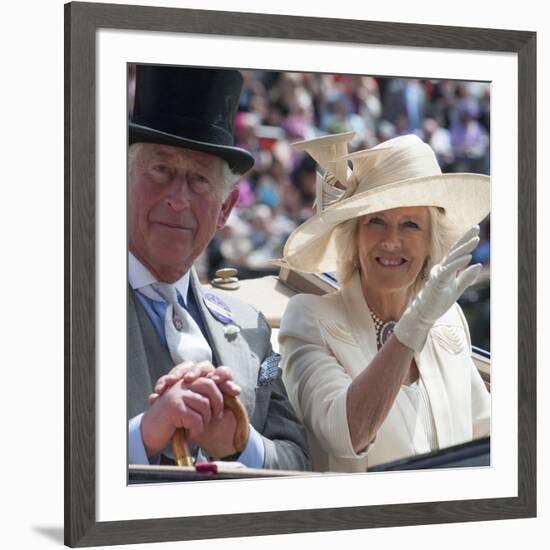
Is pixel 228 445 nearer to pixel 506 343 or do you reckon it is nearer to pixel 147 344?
pixel 147 344

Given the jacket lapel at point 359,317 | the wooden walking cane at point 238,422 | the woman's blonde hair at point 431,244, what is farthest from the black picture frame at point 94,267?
the jacket lapel at point 359,317

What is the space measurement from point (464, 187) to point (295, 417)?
1018mm

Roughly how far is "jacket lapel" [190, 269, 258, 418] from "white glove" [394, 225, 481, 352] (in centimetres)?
58

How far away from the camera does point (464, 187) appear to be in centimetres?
606

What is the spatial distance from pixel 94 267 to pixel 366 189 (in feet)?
3.40

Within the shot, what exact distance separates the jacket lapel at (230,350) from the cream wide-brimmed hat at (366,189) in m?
0.29

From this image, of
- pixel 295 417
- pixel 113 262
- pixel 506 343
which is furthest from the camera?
pixel 506 343

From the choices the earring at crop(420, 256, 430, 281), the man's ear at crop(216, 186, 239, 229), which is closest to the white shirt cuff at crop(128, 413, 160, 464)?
the man's ear at crop(216, 186, 239, 229)

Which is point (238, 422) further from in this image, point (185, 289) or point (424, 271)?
point (424, 271)

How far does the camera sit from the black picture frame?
540 cm

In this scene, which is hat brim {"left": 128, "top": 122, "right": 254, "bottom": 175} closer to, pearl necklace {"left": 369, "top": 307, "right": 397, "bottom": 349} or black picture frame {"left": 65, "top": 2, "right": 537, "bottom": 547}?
black picture frame {"left": 65, "top": 2, "right": 537, "bottom": 547}

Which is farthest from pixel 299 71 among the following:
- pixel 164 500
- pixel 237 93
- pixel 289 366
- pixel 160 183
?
pixel 164 500

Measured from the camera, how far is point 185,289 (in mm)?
5645

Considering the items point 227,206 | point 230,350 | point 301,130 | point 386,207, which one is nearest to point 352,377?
point 230,350
